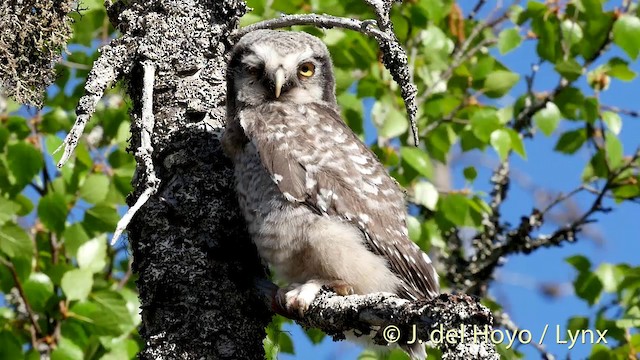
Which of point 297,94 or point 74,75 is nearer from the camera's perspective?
point 297,94

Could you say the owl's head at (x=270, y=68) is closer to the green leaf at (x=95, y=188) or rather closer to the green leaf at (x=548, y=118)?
the green leaf at (x=95, y=188)

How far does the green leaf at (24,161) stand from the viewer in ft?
15.5

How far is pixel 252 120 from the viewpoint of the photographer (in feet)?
10.6

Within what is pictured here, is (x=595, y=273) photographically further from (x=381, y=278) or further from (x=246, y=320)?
(x=246, y=320)

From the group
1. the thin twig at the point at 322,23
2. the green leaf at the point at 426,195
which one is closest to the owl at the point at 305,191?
the thin twig at the point at 322,23

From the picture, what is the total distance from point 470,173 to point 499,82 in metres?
0.55

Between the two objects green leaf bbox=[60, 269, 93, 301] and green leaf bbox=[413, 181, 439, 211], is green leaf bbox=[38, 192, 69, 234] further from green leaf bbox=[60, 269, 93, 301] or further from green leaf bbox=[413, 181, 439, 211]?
green leaf bbox=[413, 181, 439, 211]

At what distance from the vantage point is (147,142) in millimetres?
2555

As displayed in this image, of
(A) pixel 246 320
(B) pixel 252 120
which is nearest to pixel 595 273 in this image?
(B) pixel 252 120

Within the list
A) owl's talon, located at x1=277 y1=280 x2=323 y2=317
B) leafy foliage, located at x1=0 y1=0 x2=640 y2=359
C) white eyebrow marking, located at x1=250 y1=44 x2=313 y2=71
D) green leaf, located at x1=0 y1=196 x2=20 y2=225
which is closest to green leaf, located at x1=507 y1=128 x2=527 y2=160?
leafy foliage, located at x1=0 y1=0 x2=640 y2=359

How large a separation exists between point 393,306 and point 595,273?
3.28 m

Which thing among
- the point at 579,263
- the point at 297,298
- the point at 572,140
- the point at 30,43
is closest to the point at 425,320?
the point at 297,298

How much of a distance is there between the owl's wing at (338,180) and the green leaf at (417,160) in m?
1.27

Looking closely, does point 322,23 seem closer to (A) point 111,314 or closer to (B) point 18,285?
Result: (A) point 111,314
